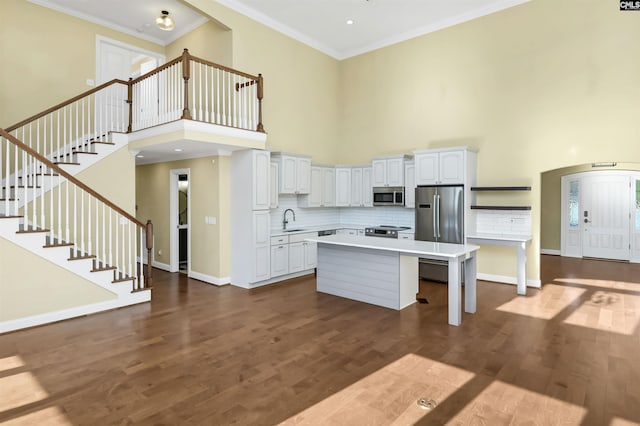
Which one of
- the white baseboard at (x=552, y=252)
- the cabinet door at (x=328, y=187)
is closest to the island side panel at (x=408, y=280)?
the cabinet door at (x=328, y=187)

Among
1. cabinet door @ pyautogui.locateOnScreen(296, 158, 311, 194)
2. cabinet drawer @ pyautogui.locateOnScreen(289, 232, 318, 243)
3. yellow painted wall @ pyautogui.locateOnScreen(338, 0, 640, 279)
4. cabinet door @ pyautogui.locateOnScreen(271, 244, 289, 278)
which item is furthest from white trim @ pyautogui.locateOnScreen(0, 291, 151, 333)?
yellow painted wall @ pyautogui.locateOnScreen(338, 0, 640, 279)

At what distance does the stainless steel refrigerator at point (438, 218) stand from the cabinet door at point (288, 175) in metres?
2.50

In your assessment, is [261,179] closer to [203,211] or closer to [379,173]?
[203,211]

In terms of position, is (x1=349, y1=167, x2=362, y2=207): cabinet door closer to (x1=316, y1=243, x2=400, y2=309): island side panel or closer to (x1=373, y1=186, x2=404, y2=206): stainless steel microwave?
(x1=373, y1=186, x2=404, y2=206): stainless steel microwave

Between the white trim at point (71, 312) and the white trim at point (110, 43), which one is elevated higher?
the white trim at point (110, 43)

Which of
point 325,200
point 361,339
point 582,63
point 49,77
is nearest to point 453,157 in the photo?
point 582,63

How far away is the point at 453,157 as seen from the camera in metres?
6.48

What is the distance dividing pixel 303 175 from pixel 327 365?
4728 millimetres

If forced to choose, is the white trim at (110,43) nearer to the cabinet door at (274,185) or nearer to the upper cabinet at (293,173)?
the upper cabinet at (293,173)

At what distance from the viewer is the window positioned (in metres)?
9.61

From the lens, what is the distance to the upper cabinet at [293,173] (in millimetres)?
7012

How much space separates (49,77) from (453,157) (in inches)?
306

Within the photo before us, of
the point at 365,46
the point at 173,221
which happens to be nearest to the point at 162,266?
the point at 173,221

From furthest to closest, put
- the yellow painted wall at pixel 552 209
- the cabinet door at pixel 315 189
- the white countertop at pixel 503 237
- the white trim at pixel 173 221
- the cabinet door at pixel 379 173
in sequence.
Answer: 1. the yellow painted wall at pixel 552 209
2. the cabinet door at pixel 315 189
3. the white trim at pixel 173 221
4. the cabinet door at pixel 379 173
5. the white countertop at pixel 503 237
